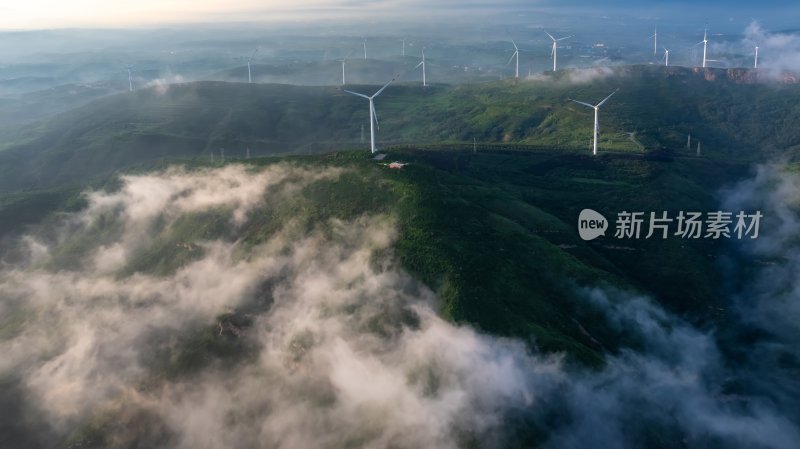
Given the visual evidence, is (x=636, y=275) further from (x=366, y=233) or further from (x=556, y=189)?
(x=366, y=233)

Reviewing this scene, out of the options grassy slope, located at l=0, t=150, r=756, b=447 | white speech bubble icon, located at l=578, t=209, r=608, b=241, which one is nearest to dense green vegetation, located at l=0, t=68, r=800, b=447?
grassy slope, located at l=0, t=150, r=756, b=447

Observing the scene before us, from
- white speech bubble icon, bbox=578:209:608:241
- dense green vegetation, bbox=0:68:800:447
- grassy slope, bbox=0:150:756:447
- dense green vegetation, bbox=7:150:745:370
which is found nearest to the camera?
grassy slope, bbox=0:150:756:447

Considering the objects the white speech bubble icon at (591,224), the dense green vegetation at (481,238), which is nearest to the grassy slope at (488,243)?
the dense green vegetation at (481,238)

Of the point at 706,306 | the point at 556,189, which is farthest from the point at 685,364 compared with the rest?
the point at 556,189

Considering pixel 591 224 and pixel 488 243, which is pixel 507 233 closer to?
pixel 488 243

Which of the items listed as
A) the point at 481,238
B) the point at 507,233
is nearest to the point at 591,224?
the point at 507,233

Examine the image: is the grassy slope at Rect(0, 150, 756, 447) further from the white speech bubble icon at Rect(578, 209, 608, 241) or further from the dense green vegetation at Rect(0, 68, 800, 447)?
the white speech bubble icon at Rect(578, 209, 608, 241)

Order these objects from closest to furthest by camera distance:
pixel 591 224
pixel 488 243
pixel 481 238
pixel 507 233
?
pixel 488 243
pixel 481 238
pixel 507 233
pixel 591 224

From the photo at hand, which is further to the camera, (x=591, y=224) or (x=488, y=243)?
(x=591, y=224)

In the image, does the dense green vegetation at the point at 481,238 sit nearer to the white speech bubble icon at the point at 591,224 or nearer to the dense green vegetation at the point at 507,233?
the dense green vegetation at the point at 507,233
